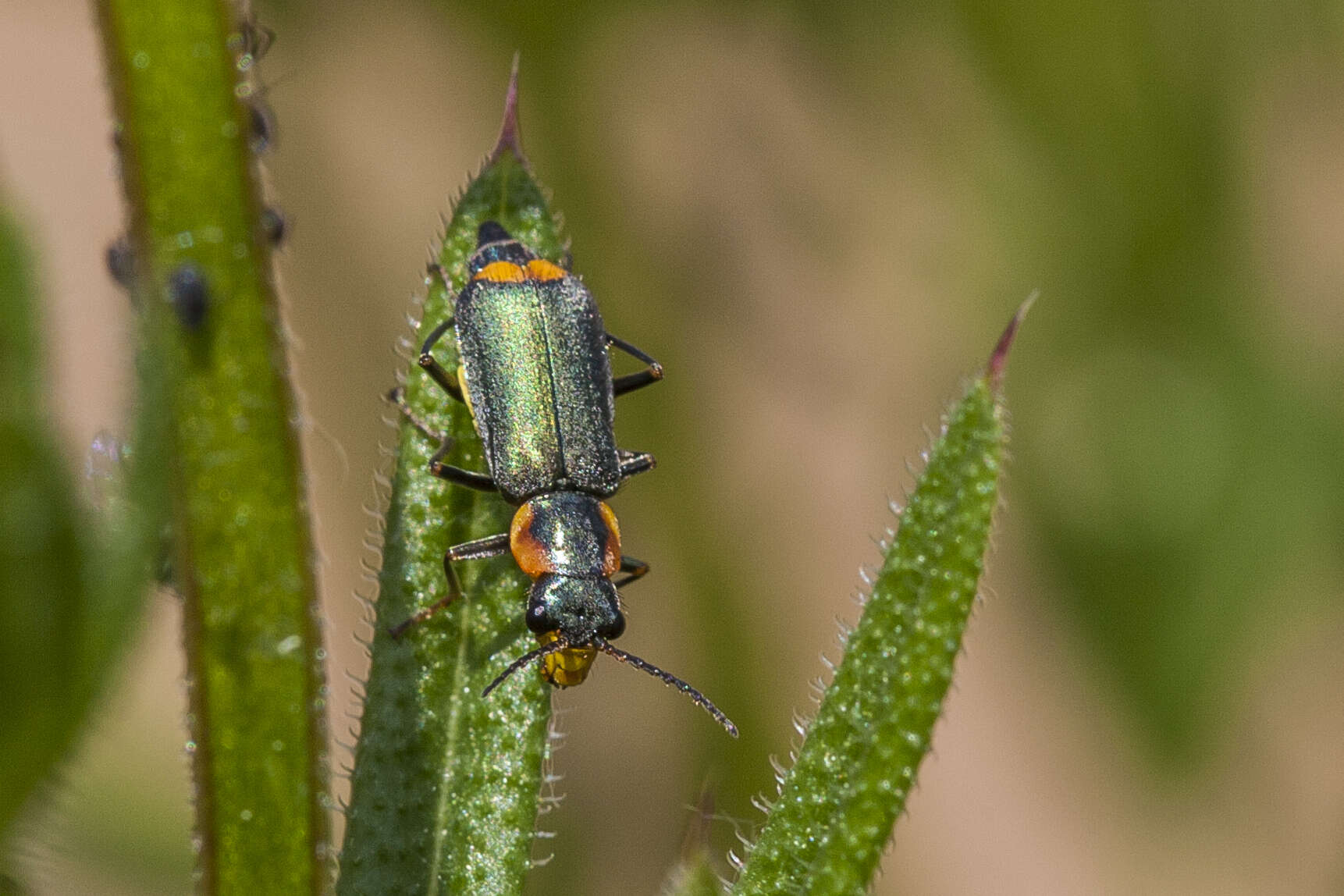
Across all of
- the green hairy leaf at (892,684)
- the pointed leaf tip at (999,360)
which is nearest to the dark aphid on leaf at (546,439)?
the green hairy leaf at (892,684)

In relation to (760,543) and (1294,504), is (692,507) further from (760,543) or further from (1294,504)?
(1294,504)

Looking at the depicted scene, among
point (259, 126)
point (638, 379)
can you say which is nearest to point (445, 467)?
point (259, 126)

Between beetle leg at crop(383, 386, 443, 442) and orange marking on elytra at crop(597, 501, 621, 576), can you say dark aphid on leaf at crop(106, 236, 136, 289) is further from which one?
orange marking on elytra at crop(597, 501, 621, 576)

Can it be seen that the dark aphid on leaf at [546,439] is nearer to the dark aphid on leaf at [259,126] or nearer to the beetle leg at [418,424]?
the beetle leg at [418,424]

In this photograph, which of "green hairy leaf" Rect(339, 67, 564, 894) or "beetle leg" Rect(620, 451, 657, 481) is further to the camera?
"beetle leg" Rect(620, 451, 657, 481)

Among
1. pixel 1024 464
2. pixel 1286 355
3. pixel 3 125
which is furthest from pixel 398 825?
pixel 3 125

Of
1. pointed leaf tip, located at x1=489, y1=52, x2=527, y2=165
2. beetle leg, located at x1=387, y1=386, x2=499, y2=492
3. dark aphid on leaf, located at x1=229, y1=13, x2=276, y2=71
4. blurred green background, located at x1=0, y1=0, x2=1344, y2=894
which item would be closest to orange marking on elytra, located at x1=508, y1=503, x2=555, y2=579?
beetle leg, located at x1=387, y1=386, x2=499, y2=492

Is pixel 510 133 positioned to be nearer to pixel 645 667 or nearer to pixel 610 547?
pixel 610 547
